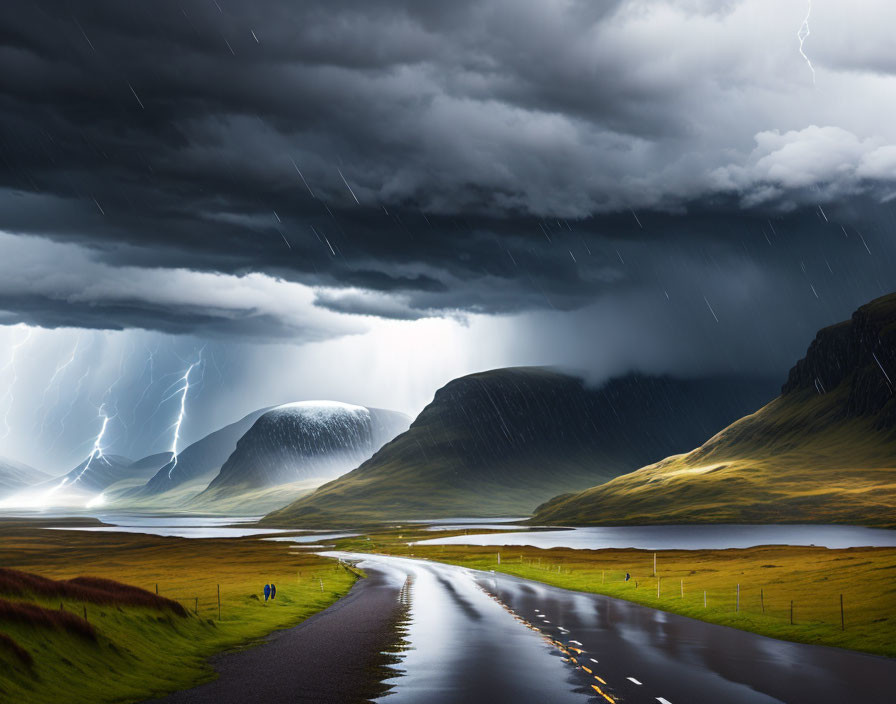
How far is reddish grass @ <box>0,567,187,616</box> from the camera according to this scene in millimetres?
33031

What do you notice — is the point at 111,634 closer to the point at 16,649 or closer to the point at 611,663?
the point at 16,649

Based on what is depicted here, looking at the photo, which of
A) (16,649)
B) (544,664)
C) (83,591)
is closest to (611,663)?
(544,664)

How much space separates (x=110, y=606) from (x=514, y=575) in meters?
68.3

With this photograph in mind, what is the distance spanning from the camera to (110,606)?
34.8 meters

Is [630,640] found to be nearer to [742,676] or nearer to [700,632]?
[700,632]

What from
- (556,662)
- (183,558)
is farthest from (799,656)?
(183,558)

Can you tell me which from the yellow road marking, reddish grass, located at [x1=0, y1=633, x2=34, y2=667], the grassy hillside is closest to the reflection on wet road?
the yellow road marking

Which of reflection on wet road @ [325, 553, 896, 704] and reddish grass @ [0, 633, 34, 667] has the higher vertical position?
reddish grass @ [0, 633, 34, 667]

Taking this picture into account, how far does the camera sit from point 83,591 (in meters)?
35.5

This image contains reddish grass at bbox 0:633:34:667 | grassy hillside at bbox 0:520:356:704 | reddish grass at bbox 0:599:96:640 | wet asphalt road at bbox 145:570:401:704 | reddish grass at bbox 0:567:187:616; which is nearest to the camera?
reddish grass at bbox 0:633:34:667

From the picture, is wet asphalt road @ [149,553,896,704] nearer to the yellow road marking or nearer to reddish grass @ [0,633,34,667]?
the yellow road marking

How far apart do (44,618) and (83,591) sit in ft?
27.6

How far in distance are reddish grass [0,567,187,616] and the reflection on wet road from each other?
11267 millimetres

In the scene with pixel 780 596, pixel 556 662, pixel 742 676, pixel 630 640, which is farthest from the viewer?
pixel 780 596
